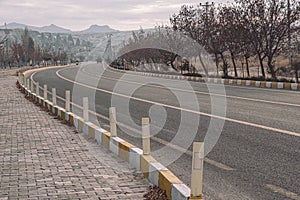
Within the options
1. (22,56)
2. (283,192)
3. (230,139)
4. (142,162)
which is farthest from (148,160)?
(22,56)

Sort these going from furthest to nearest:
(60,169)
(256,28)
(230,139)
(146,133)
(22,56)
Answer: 1. (22,56)
2. (256,28)
3. (230,139)
4. (60,169)
5. (146,133)

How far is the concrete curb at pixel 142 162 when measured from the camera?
4969 mm

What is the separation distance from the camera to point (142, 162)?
6.50 metres

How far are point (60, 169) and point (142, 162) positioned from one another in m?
1.26

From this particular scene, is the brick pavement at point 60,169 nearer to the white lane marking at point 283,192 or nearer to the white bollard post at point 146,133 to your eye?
the white bollard post at point 146,133

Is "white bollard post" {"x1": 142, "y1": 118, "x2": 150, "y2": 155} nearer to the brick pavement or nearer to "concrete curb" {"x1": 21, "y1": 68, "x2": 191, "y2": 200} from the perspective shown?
"concrete curb" {"x1": 21, "y1": 68, "x2": 191, "y2": 200}

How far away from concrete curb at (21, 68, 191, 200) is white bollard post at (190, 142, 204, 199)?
0.22 m

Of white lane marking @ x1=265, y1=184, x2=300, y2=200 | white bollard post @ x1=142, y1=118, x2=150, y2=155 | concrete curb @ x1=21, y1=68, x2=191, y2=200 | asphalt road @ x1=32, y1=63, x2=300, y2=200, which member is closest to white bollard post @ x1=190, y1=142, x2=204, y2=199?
concrete curb @ x1=21, y1=68, x2=191, y2=200

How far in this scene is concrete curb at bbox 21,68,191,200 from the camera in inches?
196

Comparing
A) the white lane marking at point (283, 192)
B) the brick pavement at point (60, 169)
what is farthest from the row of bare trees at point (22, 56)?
the white lane marking at point (283, 192)

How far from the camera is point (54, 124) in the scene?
11516 mm

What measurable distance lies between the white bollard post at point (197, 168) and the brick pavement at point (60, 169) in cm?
116

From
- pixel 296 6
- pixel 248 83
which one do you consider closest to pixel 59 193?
pixel 248 83

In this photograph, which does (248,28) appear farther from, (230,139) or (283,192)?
(283,192)
